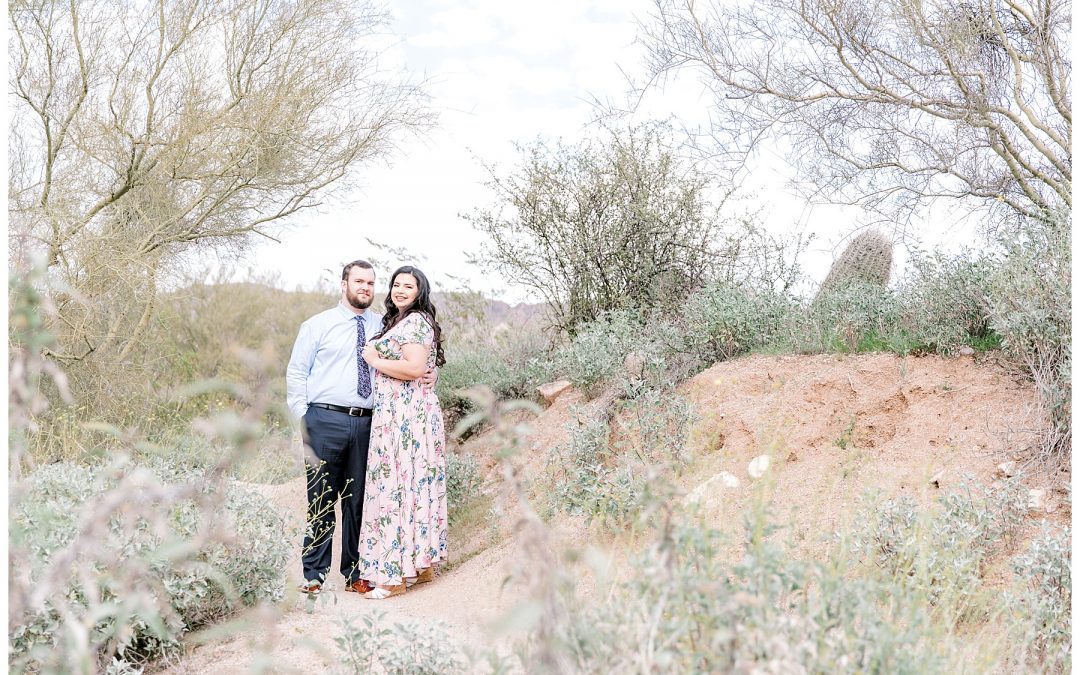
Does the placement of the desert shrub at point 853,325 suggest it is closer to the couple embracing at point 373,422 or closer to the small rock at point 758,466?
the small rock at point 758,466

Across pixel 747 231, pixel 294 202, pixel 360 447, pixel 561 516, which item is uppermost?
pixel 294 202

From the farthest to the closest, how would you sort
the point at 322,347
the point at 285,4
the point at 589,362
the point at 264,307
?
the point at 264,307
the point at 285,4
the point at 589,362
the point at 322,347

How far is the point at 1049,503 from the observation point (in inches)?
180

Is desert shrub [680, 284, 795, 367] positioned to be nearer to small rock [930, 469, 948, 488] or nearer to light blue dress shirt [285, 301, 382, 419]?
small rock [930, 469, 948, 488]

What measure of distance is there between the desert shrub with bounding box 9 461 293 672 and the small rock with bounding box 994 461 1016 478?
388cm

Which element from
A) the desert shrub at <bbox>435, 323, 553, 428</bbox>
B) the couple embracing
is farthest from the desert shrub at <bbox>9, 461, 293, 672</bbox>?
the desert shrub at <bbox>435, 323, 553, 428</bbox>

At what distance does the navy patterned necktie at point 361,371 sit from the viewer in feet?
18.1

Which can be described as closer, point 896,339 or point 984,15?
point 896,339

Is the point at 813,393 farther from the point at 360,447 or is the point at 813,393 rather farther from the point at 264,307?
the point at 264,307

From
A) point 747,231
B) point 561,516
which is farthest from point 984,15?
point 561,516

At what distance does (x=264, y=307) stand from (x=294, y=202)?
314 inches

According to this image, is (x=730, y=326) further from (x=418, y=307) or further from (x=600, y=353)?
(x=418, y=307)

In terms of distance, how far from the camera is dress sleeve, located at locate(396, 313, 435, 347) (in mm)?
5434

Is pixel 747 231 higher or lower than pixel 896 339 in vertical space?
higher
